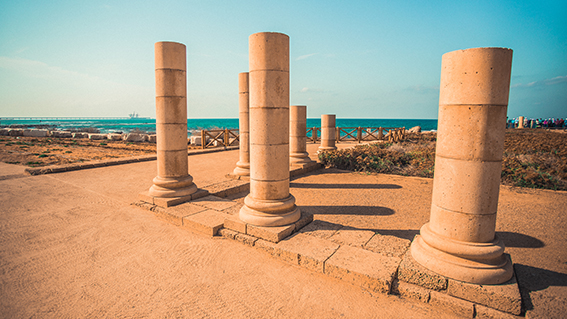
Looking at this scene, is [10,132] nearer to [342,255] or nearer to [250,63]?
[250,63]

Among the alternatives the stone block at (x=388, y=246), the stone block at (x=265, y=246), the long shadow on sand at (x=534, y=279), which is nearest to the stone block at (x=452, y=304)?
the long shadow on sand at (x=534, y=279)

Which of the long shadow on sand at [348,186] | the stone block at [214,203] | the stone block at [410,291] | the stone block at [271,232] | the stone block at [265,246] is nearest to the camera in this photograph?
the stone block at [410,291]

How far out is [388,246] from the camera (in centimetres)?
498

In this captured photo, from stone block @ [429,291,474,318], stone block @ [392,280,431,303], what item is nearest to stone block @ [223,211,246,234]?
stone block @ [392,280,431,303]

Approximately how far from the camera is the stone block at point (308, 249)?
15.1 feet

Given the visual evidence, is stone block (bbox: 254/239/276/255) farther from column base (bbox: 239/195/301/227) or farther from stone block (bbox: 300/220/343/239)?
stone block (bbox: 300/220/343/239)

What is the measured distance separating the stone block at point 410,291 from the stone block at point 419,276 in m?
0.07

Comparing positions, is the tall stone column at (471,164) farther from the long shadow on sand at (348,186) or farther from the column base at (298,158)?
the column base at (298,158)

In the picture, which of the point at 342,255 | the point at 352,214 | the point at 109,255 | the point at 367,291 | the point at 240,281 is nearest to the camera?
the point at 367,291

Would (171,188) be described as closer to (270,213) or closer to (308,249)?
(270,213)

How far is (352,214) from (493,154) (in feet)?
13.0

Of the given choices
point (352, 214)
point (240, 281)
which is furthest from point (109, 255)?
point (352, 214)

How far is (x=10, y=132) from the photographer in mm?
33062

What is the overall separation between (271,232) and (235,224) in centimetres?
90
